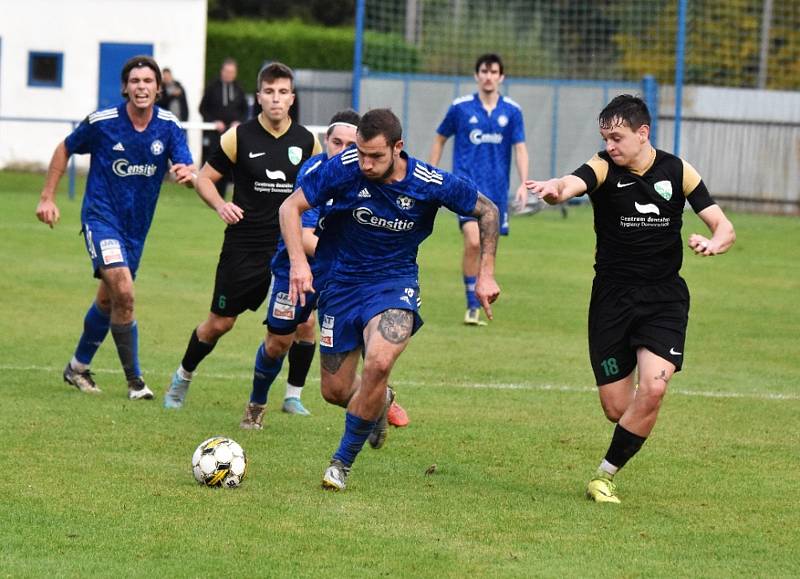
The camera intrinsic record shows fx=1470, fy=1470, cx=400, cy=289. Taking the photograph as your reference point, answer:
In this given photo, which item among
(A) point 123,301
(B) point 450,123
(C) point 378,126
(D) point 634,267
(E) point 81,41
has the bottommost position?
(A) point 123,301

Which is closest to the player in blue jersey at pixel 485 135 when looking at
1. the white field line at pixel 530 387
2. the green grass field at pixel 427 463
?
the green grass field at pixel 427 463

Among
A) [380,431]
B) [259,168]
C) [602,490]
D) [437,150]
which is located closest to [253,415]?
[380,431]

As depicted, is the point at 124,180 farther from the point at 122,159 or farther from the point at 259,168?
the point at 259,168

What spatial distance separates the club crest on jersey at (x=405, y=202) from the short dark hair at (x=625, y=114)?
1.03 m

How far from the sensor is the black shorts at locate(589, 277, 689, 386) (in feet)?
24.0

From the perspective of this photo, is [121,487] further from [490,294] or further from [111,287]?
[111,287]

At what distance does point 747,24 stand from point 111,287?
781 inches

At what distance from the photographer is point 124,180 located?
979 cm

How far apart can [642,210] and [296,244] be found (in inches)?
68.5

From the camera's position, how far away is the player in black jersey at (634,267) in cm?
723

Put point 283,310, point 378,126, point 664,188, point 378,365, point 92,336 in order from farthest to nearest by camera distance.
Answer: point 92,336
point 283,310
point 664,188
point 378,365
point 378,126

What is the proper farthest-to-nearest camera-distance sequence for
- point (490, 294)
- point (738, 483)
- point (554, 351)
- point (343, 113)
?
1. point (554, 351)
2. point (343, 113)
3. point (738, 483)
4. point (490, 294)

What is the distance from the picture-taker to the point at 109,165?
978cm

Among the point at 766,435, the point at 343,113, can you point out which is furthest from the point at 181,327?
the point at 766,435
